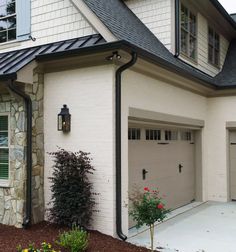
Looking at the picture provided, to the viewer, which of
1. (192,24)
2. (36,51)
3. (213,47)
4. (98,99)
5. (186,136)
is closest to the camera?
(98,99)

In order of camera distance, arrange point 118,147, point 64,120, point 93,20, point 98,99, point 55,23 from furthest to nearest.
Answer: point 55,23 < point 93,20 < point 64,120 < point 98,99 < point 118,147

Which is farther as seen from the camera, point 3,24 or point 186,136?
point 186,136

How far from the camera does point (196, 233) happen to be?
24.3 ft

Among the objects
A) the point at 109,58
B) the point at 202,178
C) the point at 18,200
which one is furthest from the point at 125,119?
the point at 202,178

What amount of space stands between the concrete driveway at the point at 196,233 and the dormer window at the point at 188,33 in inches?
188

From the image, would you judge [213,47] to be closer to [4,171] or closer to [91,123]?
[91,123]

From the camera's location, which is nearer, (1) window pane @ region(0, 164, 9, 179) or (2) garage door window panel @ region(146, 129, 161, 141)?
(1) window pane @ region(0, 164, 9, 179)

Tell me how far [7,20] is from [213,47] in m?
7.41

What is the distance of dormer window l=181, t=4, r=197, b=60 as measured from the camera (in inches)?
430

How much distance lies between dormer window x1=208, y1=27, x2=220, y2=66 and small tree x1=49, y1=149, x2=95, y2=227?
25.1 ft

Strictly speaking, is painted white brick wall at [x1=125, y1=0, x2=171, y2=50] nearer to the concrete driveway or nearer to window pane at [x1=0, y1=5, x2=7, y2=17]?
window pane at [x1=0, y1=5, x2=7, y2=17]

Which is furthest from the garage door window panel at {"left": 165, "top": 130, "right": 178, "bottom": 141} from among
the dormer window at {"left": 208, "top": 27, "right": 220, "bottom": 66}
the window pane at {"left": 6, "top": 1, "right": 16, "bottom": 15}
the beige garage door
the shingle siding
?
the window pane at {"left": 6, "top": 1, "right": 16, "bottom": 15}

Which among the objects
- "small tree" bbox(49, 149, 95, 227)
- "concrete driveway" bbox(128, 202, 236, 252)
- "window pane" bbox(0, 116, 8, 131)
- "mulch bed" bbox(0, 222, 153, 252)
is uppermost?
"window pane" bbox(0, 116, 8, 131)

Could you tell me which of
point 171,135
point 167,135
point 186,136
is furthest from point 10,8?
point 186,136
